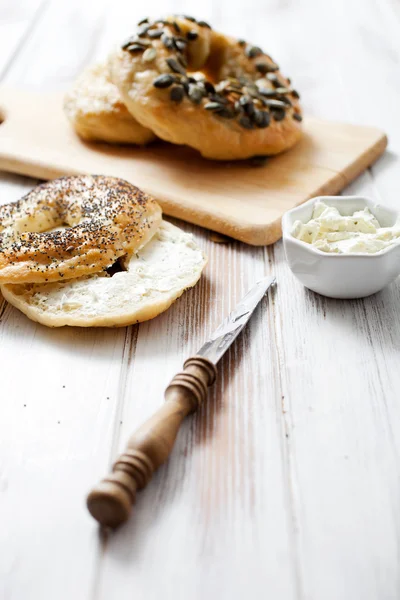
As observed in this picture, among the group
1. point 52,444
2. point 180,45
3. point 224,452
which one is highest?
point 180,45

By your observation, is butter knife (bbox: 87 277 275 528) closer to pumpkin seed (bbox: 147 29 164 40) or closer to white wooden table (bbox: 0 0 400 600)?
white wooden table (bbox: 0 0 400 600)

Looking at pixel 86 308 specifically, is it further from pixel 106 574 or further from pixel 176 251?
pixel 106 574

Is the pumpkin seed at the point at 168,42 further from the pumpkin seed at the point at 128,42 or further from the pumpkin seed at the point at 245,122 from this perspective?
the pumpkin seed at the point at 245,122

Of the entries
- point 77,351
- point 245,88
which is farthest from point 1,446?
point 245,88

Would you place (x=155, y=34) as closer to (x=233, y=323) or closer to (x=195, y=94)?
(x=195, y=94)

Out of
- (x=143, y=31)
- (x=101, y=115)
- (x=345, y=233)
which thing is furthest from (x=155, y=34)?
(x=345, y=233)
